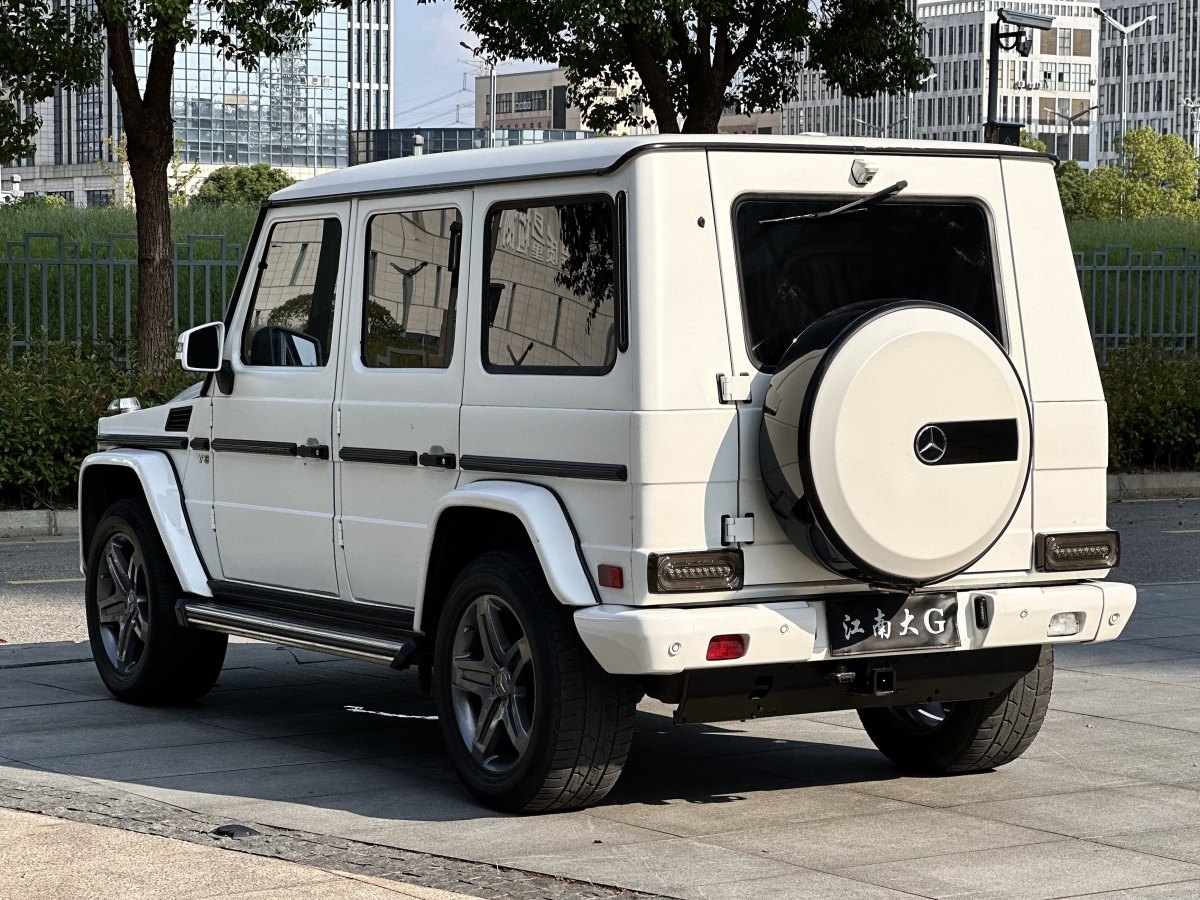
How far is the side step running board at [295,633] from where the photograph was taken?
714 cm

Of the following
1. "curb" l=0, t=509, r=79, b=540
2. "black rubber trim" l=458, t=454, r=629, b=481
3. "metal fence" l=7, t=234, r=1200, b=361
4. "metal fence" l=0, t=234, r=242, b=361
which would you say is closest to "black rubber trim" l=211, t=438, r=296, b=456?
"black rubber trim" l=458, t=454, r=629, b=481

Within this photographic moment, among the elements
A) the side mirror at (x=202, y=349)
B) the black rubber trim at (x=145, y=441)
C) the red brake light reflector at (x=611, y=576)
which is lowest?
the red brake light reflector at (x=611, y=576)

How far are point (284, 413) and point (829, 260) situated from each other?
2.38m

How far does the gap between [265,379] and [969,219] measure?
2.83 m

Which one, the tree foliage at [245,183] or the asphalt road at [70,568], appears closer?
the asphalt road at [70,568]

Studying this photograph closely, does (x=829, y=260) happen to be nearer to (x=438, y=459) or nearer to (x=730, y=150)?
(x=730, y=150)

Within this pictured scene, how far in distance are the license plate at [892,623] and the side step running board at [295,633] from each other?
1.55 meters

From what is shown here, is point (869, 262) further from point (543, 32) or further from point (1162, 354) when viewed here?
point (1162, 354)

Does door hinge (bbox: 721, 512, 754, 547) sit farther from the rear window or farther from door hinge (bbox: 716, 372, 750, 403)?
the rear window

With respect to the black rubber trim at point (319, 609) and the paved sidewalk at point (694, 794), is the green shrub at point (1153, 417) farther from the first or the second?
the black rubber trim at point (319, 609)

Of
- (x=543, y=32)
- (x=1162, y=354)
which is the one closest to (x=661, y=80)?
(x=543, y=32)

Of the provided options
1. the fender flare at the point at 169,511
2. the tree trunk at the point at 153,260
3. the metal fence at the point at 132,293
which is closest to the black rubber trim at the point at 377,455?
the fender flare at the point at 169,511

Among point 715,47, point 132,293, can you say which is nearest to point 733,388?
point 715,47

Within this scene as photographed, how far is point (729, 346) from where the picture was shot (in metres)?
6.24
